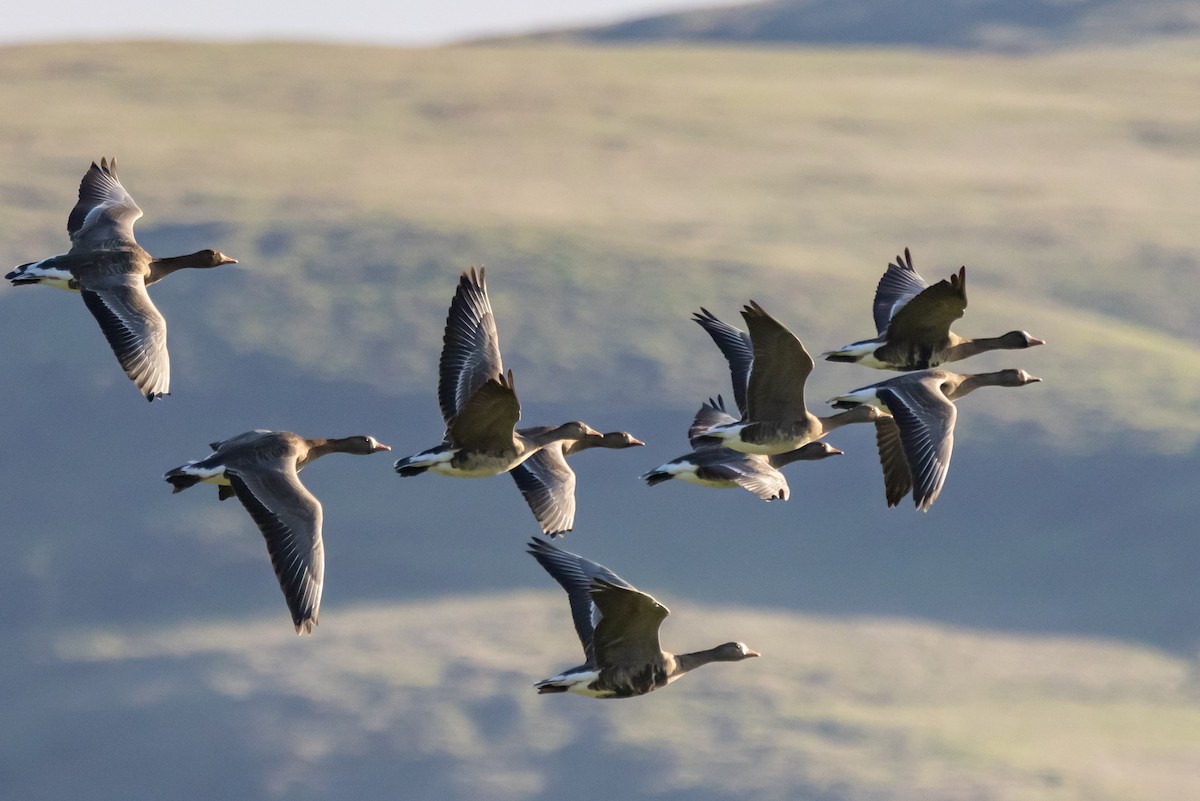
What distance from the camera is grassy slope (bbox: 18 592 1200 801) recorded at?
144 metres

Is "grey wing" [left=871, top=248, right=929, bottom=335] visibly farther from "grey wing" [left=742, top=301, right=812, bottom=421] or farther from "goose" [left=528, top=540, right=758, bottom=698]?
"goose" [left=528, top=540, right=758, bottom=698]

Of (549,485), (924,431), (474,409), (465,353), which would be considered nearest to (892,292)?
(924,431)

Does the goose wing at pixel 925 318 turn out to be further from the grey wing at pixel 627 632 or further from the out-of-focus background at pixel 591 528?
the out-of-focus background at pixel 591 528

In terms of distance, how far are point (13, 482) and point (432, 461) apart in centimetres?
15468

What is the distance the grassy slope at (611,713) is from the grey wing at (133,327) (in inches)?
4508

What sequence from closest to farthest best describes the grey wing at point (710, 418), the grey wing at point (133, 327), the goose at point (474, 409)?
the goose at point (474, 409)
the grey wing at point (133, 327)
the grey wing at point (710, 418)

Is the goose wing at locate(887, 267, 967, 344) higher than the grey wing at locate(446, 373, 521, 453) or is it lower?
higher

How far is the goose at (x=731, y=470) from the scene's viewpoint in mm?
29984

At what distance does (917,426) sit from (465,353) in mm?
6529

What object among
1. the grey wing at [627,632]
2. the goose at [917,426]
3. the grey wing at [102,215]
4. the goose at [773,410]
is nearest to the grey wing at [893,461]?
the goose at [917,426]

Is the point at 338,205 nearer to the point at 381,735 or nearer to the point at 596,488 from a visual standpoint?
the point at 596,488

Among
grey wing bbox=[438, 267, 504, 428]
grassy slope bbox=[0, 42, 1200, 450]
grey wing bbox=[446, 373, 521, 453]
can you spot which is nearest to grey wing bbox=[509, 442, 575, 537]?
grey wing bbox=[446, 373, 521, 453]

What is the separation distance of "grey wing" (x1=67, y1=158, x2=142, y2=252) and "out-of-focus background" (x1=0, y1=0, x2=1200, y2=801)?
11095 cm

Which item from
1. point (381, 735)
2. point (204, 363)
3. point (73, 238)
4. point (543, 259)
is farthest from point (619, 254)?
point (73, 238)
